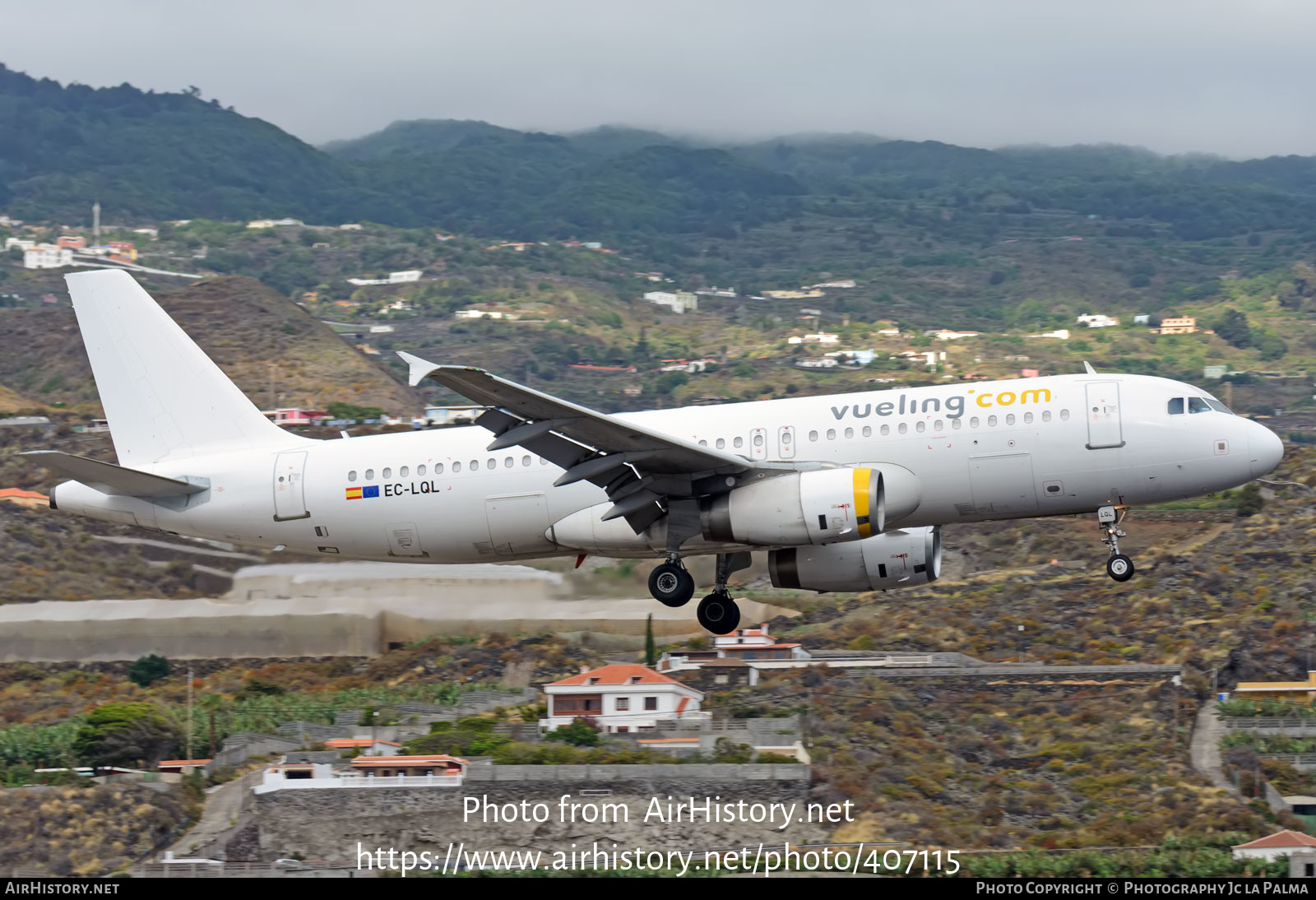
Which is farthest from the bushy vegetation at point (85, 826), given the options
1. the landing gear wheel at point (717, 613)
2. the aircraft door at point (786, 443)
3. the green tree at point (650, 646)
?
the aircraft door at point (786, 443)

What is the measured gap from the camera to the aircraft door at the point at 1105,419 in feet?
110

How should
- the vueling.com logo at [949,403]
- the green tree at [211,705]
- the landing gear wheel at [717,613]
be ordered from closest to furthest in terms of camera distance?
the vueling.com logo at [949,403], the landing gear wheel at [717,613], the green tree at [211,705]

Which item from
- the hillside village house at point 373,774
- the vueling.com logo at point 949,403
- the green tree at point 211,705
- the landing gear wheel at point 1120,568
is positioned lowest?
the hillside village house at point 373,774

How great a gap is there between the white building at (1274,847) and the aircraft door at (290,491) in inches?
1313

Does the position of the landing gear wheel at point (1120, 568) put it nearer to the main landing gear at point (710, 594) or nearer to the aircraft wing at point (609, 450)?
the aircraft wing at point (609, 450)

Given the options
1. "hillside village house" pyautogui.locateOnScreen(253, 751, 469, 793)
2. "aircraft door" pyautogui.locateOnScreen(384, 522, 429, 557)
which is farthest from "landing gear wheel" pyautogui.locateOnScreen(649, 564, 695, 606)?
"hillside village house" pyautogui.locateOnScreen(253, 751, 469, 793)

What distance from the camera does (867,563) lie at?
37.1m

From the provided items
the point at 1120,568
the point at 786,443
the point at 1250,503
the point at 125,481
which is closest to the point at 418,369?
the point at 786,443

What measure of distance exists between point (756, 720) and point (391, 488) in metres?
34.9

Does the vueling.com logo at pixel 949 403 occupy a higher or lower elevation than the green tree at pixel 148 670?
higher

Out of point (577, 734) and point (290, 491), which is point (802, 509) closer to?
point (290, 491)

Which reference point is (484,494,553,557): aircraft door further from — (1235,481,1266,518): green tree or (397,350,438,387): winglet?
(1235,481,1266,518): green tree

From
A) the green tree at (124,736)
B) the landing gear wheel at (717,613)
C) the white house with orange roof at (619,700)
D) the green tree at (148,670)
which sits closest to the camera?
the landing gear wheel at (717,613)

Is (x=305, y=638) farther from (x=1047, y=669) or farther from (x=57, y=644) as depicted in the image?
(x=1047, y=669)
